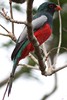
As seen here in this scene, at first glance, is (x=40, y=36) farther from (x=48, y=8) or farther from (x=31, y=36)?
(x=31, y=36)

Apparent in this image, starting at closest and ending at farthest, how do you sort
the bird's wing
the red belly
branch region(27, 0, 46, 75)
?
branch region(27, 0, 46, 75) → the bird's wing → the red belly

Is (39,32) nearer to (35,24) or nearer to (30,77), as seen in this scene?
(35,24)

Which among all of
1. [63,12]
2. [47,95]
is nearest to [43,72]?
[47,95]

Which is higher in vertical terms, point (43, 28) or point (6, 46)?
point (43, 28)

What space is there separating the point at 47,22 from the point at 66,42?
6.47 feet

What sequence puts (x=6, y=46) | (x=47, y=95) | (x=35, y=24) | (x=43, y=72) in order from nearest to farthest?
(x=43, y=72)
(x=35, y=24)
(x=47, y=95)
(x=6, y=46)

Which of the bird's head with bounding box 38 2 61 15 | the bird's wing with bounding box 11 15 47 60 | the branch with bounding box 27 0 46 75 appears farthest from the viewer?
the bird's head with bounding box 38 2 61 15

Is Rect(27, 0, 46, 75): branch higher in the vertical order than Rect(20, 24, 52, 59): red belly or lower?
higher

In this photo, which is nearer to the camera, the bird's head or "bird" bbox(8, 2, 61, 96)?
"bird" bbox(8, 2, 61, 96)

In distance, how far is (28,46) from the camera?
19.5 feet

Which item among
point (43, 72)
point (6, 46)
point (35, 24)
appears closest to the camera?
point (43, 72)

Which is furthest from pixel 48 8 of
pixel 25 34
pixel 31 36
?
pixel 31 36

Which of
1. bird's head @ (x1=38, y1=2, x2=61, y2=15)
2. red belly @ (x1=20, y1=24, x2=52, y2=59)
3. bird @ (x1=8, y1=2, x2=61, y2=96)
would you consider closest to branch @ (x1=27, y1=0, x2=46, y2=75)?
bird @ (x1=8, y1=2, x2=61, y2=96)

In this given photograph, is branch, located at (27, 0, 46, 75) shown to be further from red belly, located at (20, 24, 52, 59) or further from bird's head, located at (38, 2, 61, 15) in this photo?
bird's head, located at (38, 2, 61, 15)
